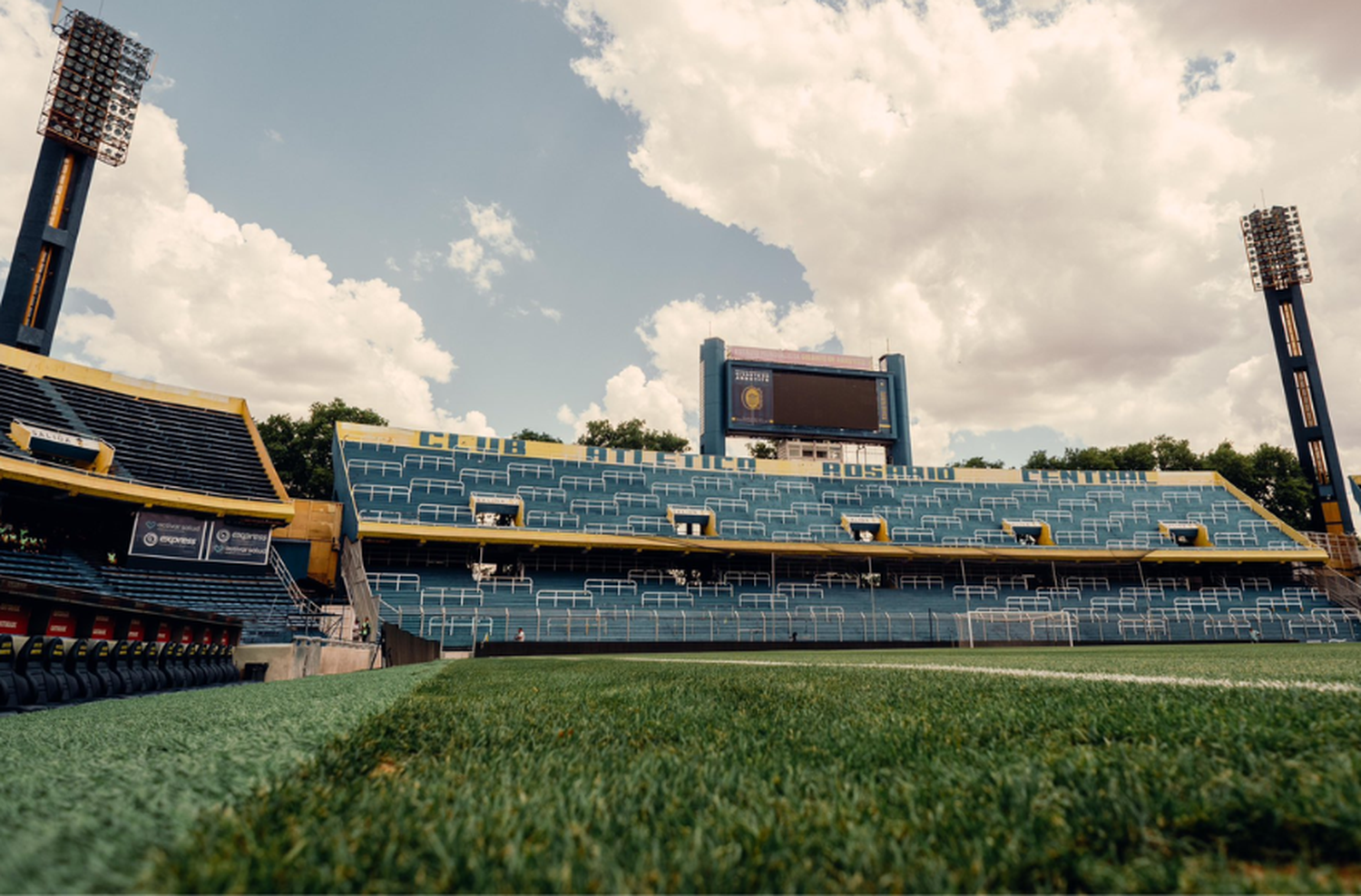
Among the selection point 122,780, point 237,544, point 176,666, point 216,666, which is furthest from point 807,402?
point 122,780

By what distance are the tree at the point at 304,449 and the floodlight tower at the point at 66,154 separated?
18.6 metres

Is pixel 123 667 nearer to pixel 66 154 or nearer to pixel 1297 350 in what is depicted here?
pixel 66 154

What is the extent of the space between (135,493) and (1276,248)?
2199 inches

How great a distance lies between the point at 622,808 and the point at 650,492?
31616 millimetres

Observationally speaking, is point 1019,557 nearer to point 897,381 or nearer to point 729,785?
point 897,381

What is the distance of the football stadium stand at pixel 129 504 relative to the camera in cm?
1797

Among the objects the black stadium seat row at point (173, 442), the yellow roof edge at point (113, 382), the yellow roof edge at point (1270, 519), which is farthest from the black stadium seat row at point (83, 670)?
the yellow roof edge at point (1270, 519)

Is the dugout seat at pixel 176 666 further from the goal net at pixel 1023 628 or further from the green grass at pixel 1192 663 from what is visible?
the goal net at pixel 1023 628

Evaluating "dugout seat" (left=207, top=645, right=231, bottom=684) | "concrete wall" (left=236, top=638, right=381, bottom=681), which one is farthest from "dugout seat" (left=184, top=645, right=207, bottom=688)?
"concrete wall" (left=236, top=638, right=381, bottom=681)

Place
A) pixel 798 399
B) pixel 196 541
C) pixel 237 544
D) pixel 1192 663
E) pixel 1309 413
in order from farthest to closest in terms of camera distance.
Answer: pixel 1309 413, pixel 798 399, pixel 237 544, pixel 196 541, pixel 1192 663

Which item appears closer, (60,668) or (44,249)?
(60,668)

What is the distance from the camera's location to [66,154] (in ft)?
80.1

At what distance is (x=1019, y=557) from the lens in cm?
3195

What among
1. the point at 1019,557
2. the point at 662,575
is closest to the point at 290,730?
the point at 662,575
